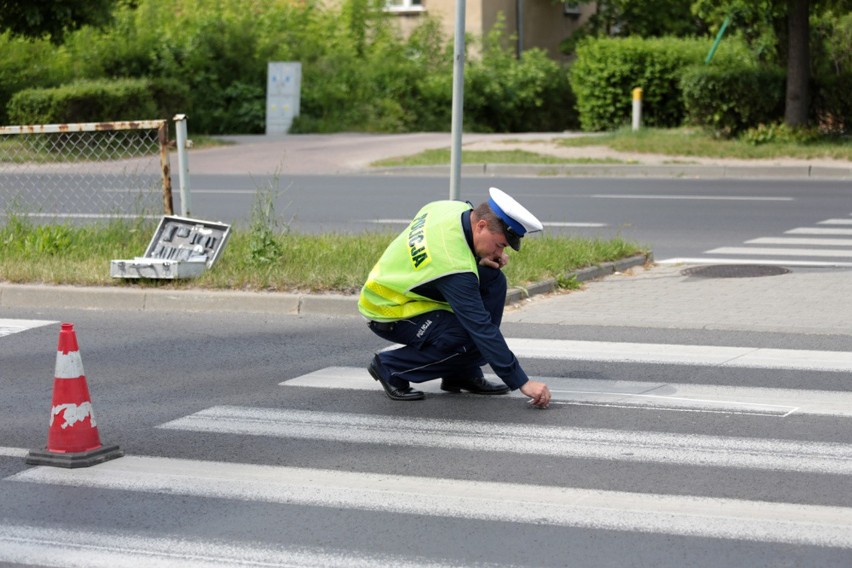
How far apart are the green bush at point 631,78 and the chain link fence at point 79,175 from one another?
49.7 feet

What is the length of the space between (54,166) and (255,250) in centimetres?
551

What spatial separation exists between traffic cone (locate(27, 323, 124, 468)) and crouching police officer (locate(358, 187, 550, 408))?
1.67m

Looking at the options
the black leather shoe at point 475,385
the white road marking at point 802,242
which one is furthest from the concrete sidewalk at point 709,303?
the black leather shoe at point 475,385

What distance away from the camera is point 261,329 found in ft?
29.4

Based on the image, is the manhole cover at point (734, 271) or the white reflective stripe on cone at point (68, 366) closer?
the white reflective stripe on cone at point (68, 366)

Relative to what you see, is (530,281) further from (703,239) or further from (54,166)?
(54,166)

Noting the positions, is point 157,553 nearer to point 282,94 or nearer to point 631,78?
point 631,78

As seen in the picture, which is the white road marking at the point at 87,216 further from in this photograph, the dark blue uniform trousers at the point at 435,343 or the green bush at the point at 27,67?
the green bush at the point at 27,67

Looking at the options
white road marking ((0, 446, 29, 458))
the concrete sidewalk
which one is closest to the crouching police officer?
white road marking ((0, 446, 29, 458))

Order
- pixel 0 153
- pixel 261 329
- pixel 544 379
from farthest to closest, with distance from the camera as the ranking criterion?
pixel 0 153 → pixel 261 329 → pixel 544 379

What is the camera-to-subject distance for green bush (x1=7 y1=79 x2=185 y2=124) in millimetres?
26297

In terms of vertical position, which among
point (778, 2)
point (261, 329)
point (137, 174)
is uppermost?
point (778, 2)

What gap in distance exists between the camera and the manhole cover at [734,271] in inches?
420

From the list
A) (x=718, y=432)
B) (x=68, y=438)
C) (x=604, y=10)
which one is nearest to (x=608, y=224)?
(x=718, y=432)
